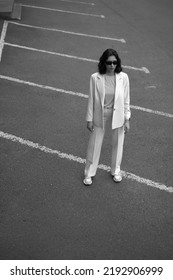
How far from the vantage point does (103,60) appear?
4008 mm

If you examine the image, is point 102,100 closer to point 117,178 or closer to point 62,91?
point 117,178

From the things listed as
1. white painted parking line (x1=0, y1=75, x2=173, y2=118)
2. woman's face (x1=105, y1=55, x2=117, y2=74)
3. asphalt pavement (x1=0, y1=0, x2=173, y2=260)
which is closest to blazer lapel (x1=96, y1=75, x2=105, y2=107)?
woman's face (x1=105, y1=55, x2=117, y2=74)

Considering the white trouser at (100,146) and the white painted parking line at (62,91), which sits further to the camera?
the white painted parking line at (62,91)

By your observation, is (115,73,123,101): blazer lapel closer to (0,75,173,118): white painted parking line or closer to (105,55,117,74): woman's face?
(105,55,117,74): woman's face

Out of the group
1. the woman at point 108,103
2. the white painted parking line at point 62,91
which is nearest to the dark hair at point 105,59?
the woman at point 108,103

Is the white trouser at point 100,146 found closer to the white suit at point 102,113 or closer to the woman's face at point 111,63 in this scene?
the white suit at point 102,113

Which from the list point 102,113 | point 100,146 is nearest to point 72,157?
point 100,146

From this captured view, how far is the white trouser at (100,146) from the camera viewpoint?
14.8 ft

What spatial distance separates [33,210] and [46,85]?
14.2 feet

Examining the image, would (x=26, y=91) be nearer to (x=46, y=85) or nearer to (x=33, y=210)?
(x=46, y=85)

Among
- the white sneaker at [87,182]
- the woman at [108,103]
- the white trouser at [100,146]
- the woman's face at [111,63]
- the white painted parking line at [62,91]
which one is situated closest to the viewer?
the woman's face at [111,63]

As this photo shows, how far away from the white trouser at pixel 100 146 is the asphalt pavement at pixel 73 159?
0.25 meters

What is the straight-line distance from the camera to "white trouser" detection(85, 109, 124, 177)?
14.8 ft
